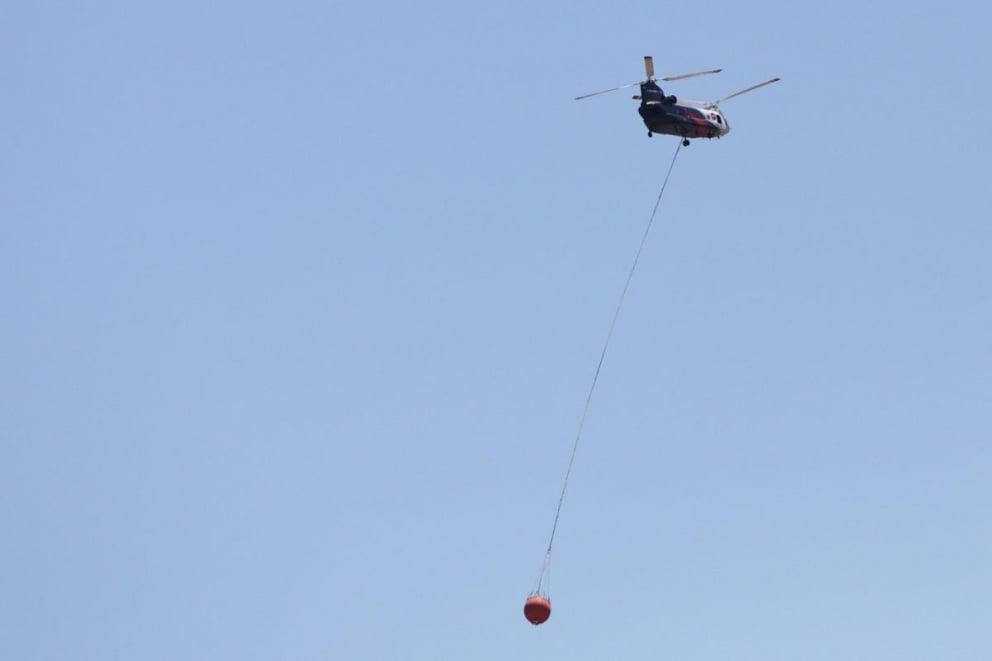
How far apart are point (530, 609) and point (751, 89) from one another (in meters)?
24.2

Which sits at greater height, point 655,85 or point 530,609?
point 655,85

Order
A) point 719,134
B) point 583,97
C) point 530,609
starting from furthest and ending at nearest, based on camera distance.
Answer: point 719,134 < point 583,97 < point 530,609

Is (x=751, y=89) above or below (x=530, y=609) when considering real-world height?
above

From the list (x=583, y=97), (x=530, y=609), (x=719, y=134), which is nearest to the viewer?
(x=530, y=609)

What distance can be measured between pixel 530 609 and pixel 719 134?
78.4 ft

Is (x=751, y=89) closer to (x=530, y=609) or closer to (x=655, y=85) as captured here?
(x=655, y=85)

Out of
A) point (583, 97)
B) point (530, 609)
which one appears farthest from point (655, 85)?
point (530, 609)

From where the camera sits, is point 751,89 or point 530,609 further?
point 751,89

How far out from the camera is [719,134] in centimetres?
6919

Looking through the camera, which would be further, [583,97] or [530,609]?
[583,97]

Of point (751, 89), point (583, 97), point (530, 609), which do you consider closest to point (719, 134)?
point (751, 89)

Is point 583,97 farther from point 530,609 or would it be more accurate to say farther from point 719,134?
point 530,609

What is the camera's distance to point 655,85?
66562mm

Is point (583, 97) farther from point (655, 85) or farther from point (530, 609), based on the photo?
point (530, 609)
